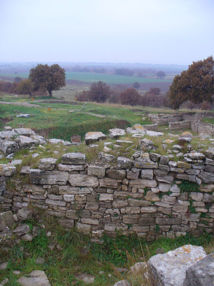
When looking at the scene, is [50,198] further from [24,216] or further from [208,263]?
[208,263]

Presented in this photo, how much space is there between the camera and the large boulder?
2.35 metres

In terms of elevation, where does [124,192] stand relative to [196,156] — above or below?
below

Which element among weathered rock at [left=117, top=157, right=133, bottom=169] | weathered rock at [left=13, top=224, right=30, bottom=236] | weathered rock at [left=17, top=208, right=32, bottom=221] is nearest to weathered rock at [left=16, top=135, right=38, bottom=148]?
weathered rock at [left=17, top=208, right=32, bottom=221]

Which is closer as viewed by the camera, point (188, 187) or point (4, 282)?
point (4, 282)

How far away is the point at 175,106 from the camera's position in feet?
82.2

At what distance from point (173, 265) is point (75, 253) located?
266 centimetres

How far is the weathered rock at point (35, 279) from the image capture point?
450 cm

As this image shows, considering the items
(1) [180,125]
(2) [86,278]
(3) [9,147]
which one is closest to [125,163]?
(2) [86,278]

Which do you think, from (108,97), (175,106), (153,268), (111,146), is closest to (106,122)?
(175,106)

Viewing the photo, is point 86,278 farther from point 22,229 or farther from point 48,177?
point 48,177

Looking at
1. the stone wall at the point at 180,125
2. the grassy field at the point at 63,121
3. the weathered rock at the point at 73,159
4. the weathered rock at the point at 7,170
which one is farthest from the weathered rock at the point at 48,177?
the stone wall at the point at 180,125

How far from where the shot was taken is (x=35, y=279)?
4.60 metres

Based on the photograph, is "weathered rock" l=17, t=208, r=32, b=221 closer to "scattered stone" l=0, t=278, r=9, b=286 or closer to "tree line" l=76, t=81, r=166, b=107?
"scattered stone" l=0, t=278, r=9, b=286

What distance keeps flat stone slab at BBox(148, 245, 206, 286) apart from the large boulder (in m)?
0.47
